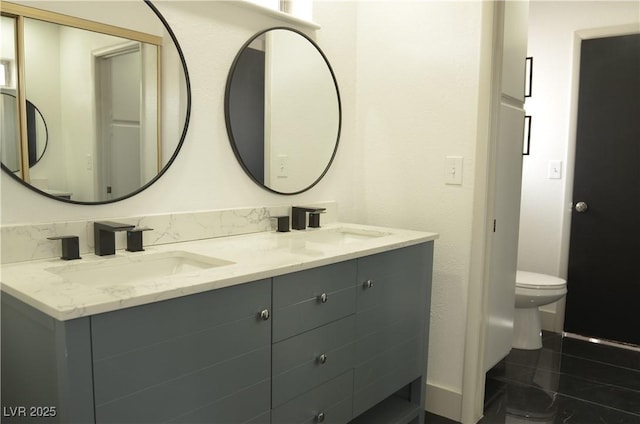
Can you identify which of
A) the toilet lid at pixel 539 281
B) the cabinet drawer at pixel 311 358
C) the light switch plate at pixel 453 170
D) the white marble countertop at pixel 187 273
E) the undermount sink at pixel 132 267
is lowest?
the toilet lid at pixel 539 281

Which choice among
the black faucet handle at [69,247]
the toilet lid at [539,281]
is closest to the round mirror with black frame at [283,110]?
the black faucet handle at [69,247]

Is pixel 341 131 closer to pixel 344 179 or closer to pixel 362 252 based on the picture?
pixel 344 179

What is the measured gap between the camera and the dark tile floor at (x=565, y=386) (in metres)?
2.38

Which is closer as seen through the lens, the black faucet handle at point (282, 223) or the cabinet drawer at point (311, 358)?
the cabinet drawer at point (311, 358)

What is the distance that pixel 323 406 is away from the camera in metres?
1.69

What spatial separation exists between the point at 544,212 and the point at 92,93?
311cm

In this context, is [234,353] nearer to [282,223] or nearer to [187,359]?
[187,359]

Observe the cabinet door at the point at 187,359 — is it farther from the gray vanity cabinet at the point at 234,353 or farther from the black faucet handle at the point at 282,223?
the black faucet handle at the point at 282,223

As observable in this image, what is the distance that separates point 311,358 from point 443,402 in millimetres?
1078

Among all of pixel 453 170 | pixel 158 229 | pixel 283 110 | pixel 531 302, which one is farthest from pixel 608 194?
pixel 158 229

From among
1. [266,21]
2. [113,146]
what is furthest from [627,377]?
[113,146]

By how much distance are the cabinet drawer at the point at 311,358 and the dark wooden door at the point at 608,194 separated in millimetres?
2363

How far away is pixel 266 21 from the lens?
2143mm

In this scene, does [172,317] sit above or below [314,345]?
above
